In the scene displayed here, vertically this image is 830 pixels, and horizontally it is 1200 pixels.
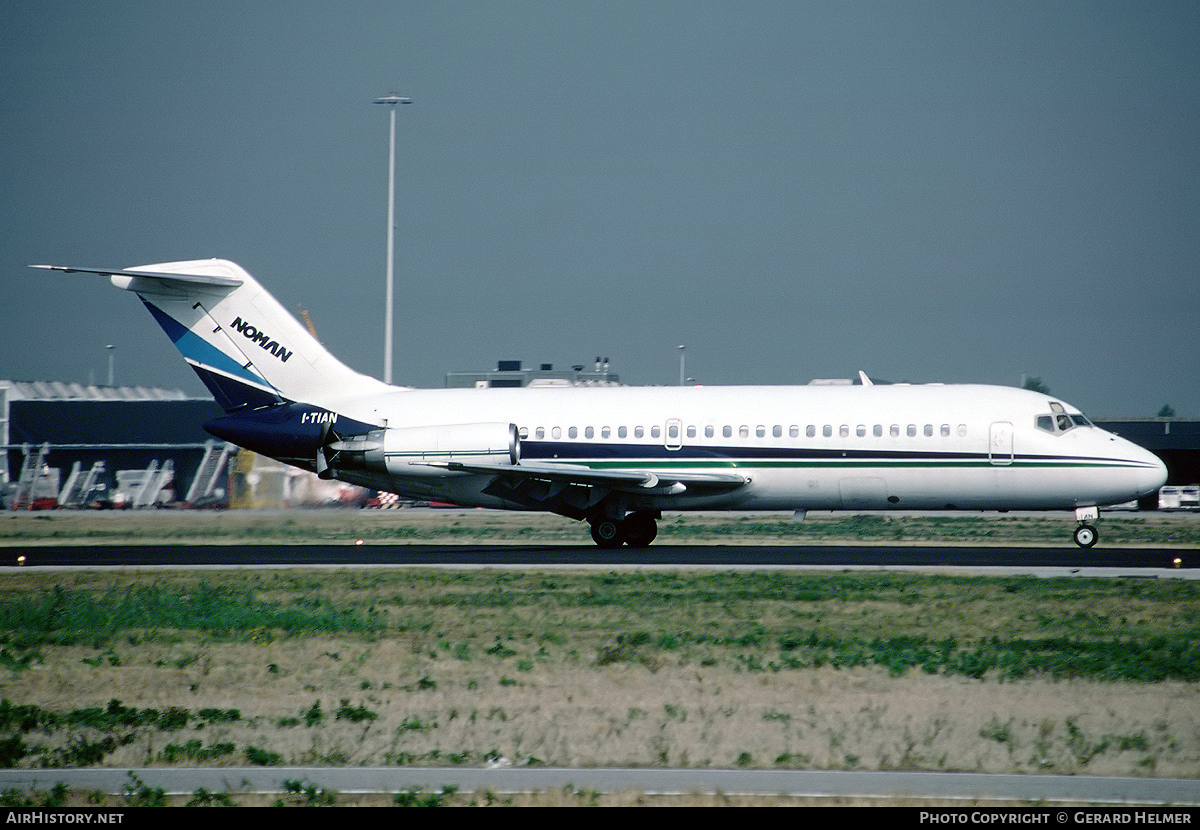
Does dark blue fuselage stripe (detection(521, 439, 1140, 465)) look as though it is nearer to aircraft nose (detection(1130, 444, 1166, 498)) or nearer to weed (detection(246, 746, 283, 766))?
aircraft nose (detection(1130, 444, 1166, 498))

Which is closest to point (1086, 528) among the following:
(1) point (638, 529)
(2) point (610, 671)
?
(1) point (638, 529)

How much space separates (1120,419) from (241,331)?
2568 inches

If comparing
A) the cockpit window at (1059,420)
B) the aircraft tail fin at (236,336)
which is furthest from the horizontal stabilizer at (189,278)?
the cockpit window at (1059,420)

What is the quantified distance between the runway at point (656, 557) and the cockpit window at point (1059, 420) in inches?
113

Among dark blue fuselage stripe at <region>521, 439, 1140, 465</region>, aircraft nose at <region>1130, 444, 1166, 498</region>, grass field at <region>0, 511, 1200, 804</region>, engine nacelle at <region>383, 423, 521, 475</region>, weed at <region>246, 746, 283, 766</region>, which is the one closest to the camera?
weed at <region>246, 746, 283, 766</region>

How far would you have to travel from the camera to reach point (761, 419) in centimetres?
3198

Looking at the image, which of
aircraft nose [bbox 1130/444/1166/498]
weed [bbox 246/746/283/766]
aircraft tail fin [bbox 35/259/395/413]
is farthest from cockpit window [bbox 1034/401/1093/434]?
weed [bbox 246/746/283/766]

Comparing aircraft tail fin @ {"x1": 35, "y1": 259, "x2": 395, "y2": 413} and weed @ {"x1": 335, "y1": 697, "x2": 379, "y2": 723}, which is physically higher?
aircraft tail fin @ {"x1": 35, "y1": 259, "x2": 395, "y2": 413}

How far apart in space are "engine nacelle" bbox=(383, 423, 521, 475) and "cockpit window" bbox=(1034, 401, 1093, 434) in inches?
493

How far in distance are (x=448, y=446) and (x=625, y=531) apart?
495cm

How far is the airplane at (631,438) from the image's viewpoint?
30.9 meters

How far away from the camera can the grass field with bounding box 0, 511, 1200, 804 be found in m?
11.0

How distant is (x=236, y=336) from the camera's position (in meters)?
34.0

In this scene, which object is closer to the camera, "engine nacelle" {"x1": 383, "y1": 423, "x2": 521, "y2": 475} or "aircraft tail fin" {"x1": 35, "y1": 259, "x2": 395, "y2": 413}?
"engine nacelle" {"x1": 383, "y1": 423, "x2": 521, "y2": 475}
